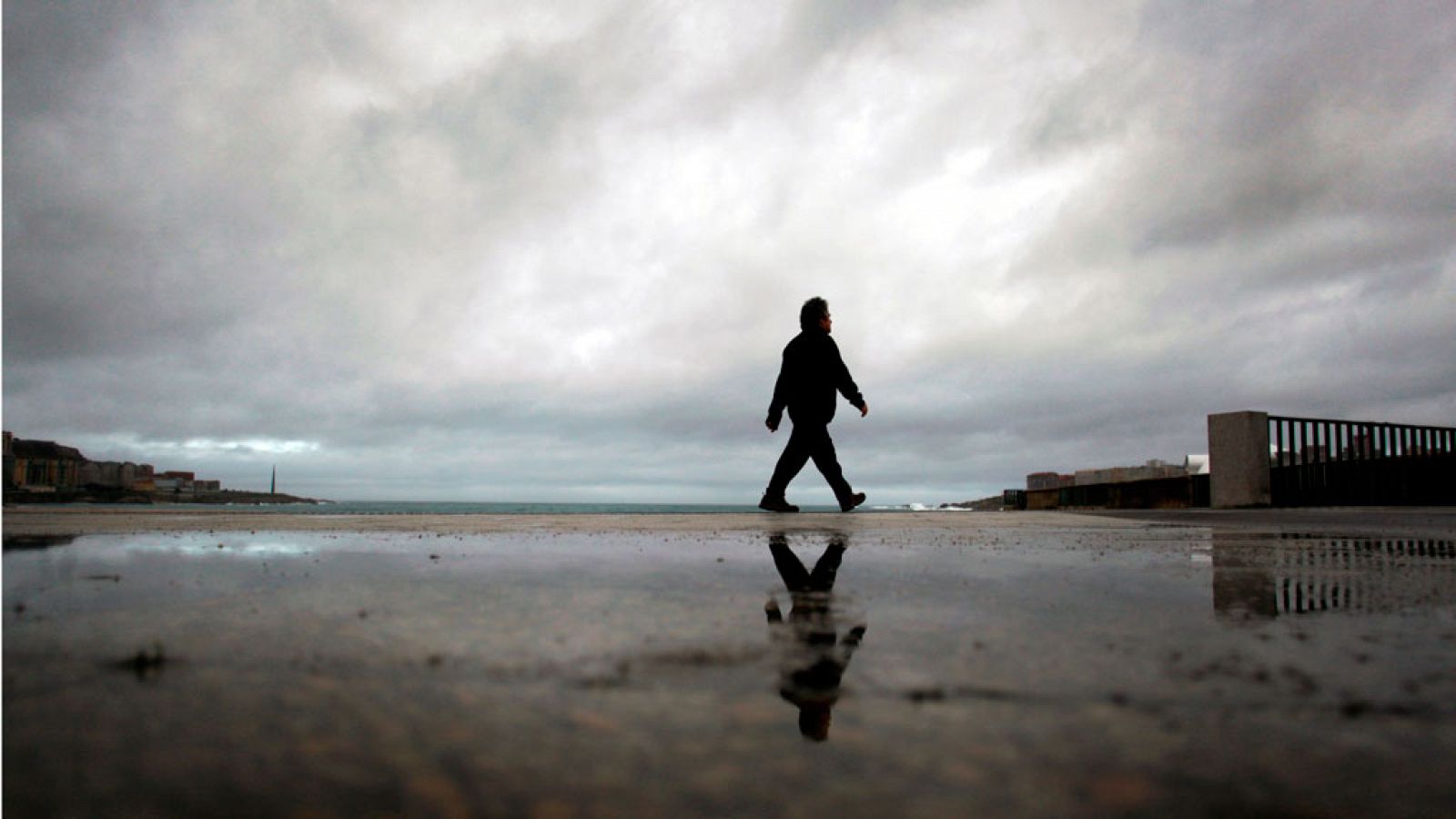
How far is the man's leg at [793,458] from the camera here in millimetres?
9102

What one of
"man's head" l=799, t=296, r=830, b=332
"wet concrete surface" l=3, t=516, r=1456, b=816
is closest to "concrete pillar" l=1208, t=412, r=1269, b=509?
"man's head" l=799, t=296, r=830, b=332

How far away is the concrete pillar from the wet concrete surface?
45.1 ft

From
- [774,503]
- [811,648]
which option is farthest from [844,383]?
[811,648]

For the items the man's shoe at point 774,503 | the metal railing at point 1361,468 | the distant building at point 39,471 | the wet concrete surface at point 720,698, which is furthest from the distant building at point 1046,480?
the distant building at point 39,471

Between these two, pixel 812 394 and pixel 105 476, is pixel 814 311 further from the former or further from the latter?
pixel 105 476

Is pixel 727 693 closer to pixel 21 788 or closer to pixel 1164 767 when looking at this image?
pixel 1164 767

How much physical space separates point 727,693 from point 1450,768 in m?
0.84

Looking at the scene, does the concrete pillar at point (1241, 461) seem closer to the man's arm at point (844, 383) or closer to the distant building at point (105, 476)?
the man's arm at point (844, 383)

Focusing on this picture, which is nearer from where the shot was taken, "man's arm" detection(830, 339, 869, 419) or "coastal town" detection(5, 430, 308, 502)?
"man's arm" detection(830, 339, 869, 419)

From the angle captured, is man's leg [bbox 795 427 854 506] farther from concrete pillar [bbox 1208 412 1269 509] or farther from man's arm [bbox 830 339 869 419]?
concrete pillar [bbox 1208 412 1269 509]

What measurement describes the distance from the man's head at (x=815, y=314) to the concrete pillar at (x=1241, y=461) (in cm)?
962

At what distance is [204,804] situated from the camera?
0.70 meters

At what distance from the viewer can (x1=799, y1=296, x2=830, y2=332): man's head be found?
9055mm

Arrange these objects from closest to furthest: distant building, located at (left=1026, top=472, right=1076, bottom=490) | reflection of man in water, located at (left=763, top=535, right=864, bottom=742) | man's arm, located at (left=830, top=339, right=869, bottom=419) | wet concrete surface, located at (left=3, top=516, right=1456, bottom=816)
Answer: wet concrete surface, located at (left=3, top=516, right=1456, bottom=816)
reflection of man in water, located at (left=763, top=535, right=864, bottom=742)
man's arm, located at (left=830, top=339, right=869, bottom=419)
distant building, located at (left=1026, top=472, right=1076, bottom=490)
